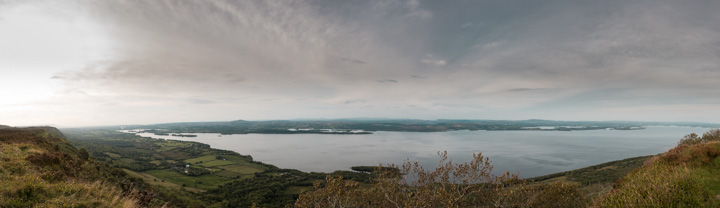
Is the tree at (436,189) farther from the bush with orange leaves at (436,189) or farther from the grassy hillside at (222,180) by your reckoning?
the grassy hillside at (222,180)

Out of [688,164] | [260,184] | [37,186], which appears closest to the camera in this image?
[37,186]

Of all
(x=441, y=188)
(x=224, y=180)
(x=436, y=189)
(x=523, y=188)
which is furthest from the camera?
(x=224, y=180)

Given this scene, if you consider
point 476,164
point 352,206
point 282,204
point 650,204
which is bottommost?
point 282,204

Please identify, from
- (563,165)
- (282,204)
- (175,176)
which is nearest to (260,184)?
(282,204)

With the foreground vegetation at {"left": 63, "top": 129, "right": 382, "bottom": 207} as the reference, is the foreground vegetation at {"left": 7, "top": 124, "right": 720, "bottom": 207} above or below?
above

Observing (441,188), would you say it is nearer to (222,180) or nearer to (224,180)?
(224,180)

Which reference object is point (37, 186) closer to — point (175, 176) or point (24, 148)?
point (24, 148)

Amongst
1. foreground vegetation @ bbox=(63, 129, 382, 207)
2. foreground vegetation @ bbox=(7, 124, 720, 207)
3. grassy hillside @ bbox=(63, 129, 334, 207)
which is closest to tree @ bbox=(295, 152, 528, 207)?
foreground vegetation @ bbox=(7, 124, 720, 207)

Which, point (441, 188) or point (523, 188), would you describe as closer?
point (441, 188)

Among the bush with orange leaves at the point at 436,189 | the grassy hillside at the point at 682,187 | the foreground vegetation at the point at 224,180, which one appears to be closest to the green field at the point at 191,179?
the foreground vegetation at the point at 224,180

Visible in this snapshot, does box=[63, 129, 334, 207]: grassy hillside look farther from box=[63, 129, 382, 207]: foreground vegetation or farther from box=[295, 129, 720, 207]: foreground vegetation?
box=[295, 129, 720, 207]: foreground vegetation

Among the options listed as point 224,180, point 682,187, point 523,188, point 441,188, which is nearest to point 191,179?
point 224,180
